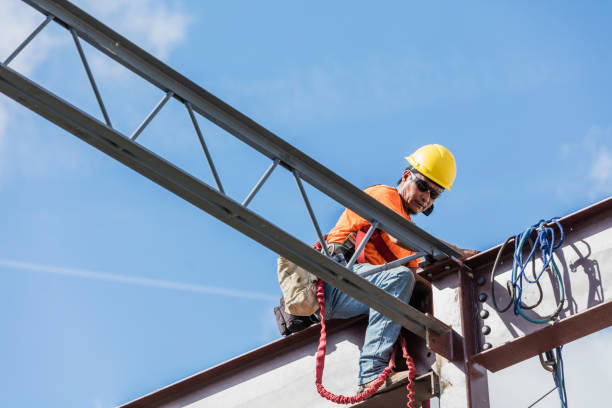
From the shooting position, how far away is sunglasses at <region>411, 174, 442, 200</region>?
29.1 feet

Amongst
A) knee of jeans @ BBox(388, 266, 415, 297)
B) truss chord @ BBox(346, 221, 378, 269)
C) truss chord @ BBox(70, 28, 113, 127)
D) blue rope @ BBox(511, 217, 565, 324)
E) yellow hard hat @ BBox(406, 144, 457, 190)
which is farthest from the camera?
yellow hard hat @ BBox(406, 144, 457, 190)

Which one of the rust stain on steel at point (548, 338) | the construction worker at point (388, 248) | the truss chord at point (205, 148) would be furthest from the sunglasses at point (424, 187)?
the truss chord at point (205, 148)

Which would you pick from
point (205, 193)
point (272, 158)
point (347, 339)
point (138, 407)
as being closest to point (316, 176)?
point (272, 158)

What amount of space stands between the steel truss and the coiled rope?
0.27 meters

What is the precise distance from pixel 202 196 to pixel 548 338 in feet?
8.84

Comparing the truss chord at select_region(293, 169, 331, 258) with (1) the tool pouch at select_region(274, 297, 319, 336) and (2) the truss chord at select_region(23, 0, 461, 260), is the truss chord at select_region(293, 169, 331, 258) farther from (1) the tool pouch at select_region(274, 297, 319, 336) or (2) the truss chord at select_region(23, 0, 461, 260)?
(1) the tool pouch at select_region(274, 297, 319, 336)

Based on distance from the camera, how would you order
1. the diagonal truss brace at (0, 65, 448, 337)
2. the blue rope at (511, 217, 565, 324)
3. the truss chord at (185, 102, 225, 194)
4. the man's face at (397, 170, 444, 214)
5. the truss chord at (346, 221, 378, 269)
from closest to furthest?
1. the diagonal truss brace at (0, 65, 448, 337)
2. the truss chord at (185, 102, 225, 194)
3. the blue rope at (511, 217, 565, 324)
4. the truss chord at (346, 221, 378, 269)
5. the man's face at (397, 170, 444, 214)

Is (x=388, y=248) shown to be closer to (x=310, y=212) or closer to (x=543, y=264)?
(x=310, y=212)

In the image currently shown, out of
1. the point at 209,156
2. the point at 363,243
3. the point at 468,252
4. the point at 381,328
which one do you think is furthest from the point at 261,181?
the point at 468,252

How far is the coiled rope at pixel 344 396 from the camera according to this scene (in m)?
7.43

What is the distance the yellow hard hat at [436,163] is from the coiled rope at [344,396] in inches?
64.4

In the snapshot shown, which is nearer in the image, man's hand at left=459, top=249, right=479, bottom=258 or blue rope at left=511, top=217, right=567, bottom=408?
blue rope at left=511, top=217, right=567, bottom=408


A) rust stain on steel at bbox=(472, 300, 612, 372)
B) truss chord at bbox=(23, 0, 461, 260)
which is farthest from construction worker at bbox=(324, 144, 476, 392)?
rust stain on steel at bbox=(472, 300, 612, 372)

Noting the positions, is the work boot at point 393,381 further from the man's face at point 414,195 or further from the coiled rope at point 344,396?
the man's face at point 414,195
